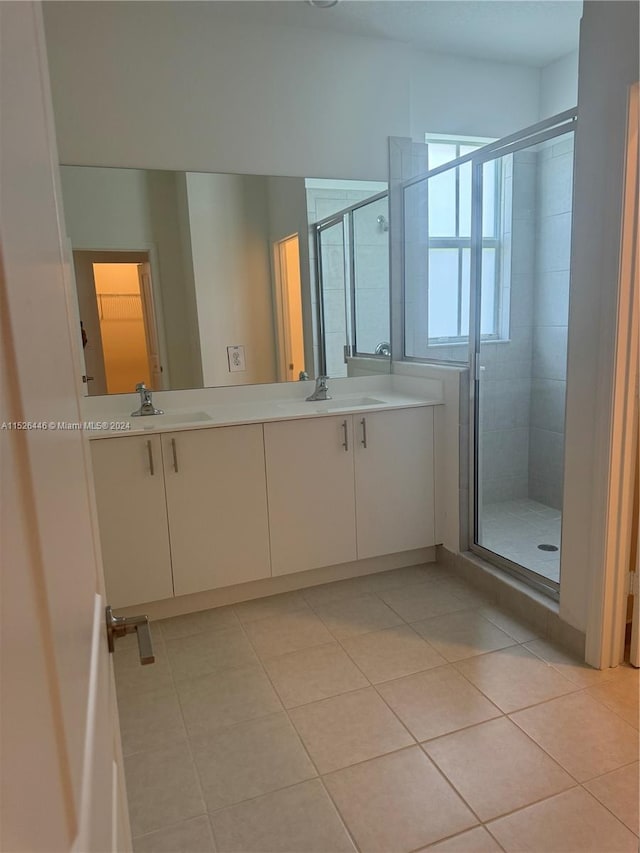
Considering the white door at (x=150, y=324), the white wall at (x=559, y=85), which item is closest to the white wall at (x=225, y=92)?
the white door at (x=150, y=324)

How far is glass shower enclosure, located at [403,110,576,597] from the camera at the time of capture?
3.01 metres

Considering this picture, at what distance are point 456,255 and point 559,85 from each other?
1.41 meters

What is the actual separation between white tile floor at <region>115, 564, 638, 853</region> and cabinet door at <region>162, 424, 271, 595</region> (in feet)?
0.80

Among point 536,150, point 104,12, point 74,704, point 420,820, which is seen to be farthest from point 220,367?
point 74,704

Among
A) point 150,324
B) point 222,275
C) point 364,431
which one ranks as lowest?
point 364,431

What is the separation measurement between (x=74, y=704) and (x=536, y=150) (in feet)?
10.7

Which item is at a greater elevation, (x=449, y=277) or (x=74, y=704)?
(x=449, y=277)

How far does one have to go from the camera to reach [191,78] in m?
2.82

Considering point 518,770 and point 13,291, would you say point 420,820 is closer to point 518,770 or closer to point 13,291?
point 518,770

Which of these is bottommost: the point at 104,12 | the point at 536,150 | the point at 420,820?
the point at 420,820

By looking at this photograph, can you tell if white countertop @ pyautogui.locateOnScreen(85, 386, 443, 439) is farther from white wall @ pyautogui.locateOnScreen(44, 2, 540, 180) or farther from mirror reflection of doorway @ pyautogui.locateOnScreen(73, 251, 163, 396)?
white wall @ pyautogui.locateOnScreen(44, 2, 540, 180)

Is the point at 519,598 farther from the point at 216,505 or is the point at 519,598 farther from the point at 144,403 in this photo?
the point at 144,403

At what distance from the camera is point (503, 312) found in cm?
336

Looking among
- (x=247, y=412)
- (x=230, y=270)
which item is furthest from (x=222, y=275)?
(x=247, y=412)
